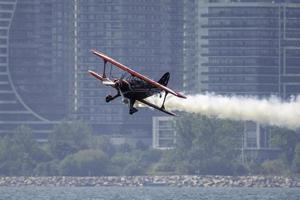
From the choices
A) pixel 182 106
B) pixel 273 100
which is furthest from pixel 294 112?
pixel 182 106

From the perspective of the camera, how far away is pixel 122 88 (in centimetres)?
13325

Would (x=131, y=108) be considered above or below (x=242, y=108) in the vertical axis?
above

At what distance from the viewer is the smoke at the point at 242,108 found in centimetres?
14200

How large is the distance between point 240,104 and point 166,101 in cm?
700

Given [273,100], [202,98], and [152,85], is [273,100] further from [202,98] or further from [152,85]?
[152,85]

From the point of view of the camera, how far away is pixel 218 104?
14262 centimetres

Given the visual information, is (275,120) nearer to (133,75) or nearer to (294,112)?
(294,112)

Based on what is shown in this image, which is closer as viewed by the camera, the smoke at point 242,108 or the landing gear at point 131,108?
the landing gear at point 131,108

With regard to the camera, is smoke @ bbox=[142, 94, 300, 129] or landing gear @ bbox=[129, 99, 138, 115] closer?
landing gear @ bbox=[129, 99, 138, 115]

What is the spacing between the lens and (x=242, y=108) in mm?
144750

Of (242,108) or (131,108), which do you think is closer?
(131,108)

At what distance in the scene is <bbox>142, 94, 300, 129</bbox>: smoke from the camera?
5591 inches

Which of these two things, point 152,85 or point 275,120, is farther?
point 275,120

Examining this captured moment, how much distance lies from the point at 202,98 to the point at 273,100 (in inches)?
258
